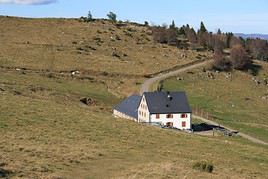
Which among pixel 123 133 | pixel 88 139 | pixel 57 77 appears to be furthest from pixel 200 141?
pixel 57 77

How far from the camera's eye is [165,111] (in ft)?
226

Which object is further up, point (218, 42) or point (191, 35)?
point (191, 35)

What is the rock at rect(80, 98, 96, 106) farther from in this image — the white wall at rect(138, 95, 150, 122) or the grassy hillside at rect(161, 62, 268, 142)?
the grassy hillside at rect(161, 62, 268, 142)

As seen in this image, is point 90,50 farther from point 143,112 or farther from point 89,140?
point 89,140

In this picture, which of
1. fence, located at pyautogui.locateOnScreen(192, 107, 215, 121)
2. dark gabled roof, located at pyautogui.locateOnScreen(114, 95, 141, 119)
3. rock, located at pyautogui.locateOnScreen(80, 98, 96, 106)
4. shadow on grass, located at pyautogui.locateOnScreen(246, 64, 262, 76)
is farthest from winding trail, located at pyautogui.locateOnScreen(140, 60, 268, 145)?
rock, located at pyautogui.locateOnScreen(80, 98, 96, 106)

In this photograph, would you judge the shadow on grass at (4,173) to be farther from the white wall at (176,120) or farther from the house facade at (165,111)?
the white wall at (176,120)

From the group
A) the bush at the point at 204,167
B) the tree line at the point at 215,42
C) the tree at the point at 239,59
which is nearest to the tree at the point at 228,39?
the tree line at the point at 215,42

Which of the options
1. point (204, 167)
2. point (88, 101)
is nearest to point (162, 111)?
point (88, 101)

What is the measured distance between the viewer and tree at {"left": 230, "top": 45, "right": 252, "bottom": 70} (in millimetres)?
121250

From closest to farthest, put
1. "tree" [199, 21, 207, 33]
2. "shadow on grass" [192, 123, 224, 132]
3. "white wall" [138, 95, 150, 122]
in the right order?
"shadow on grass" [192, 123, 224, 132] → "white wall" [138, 95, 150, 122] → "tree" [199, 21, 207, 33]

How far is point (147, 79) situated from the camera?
338 feet

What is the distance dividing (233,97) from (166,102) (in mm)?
30575

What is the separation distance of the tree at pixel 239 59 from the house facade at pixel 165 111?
178 feet

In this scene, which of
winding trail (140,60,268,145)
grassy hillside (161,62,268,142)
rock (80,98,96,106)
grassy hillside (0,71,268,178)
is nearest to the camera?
grassy hillside (0,71,268,178)
